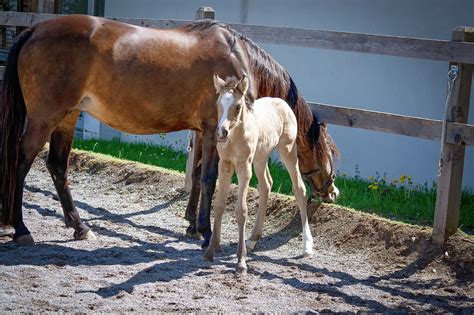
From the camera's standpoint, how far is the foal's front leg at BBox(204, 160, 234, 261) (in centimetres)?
629

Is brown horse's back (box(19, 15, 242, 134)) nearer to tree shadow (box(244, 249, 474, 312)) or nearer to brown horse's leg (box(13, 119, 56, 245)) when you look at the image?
brown horse's leg (box(13, 119, 56, 245))

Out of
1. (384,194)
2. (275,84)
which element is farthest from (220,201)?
(384,194)

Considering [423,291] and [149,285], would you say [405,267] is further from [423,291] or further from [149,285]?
[149,285]

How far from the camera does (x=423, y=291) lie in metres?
5.96

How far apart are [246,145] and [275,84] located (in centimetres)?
147

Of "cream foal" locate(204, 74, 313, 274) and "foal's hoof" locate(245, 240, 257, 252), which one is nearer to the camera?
"cream foal" locate(204, 74, 313, 274)

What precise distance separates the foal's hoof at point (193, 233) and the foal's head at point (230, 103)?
6.19ft

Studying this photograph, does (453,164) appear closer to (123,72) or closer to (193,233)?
(193,233)

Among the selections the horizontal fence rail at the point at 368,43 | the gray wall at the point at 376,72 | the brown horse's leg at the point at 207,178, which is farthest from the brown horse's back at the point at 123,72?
the gray wall at the point at 376,72

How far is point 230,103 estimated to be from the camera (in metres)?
5.65

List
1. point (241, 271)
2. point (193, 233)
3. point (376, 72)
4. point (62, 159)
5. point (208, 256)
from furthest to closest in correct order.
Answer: point (376, 72) < point (193, 233) < point (62, 159) < point (208, 256) < point (241, 271)

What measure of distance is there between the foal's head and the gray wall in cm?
367

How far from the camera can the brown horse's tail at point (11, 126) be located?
6688 millimetres

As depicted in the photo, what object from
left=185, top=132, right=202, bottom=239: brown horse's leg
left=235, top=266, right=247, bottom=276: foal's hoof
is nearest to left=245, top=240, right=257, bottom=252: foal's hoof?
left=185, top=132, right=202, bottom=239: brown horse's leg
